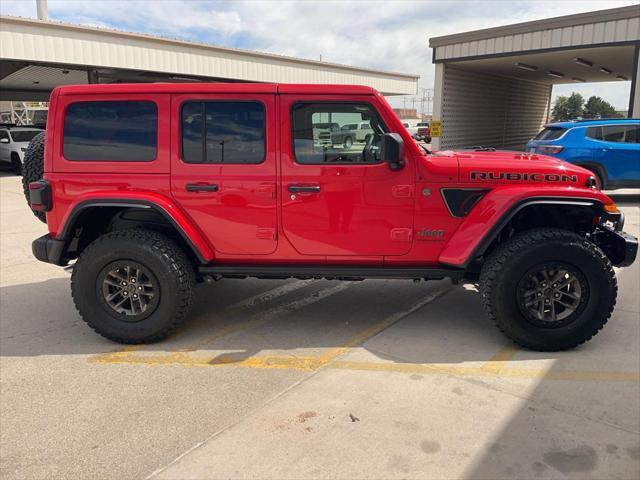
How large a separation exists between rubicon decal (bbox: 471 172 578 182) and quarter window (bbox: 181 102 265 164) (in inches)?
68.9

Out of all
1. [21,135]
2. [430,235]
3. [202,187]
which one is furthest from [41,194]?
[21,135]

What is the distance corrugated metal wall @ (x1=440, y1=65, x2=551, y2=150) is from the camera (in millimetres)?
19375

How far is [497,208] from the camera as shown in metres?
3.77

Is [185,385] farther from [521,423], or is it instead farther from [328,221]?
[521,423]

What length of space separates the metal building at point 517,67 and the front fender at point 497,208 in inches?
483

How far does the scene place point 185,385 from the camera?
11.3ft

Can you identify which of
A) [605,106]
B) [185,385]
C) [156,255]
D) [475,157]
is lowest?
[185,385]

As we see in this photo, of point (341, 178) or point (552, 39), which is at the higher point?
point (552, 39)

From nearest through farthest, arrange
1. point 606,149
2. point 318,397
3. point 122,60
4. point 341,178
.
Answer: point 318,397 → point 341,178 → point 606,149 → point 122,60

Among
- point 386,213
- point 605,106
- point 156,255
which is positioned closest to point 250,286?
point 156,255

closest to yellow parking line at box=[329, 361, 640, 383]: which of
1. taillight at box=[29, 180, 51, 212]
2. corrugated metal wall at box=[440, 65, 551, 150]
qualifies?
taillight at box=[29, 180, 51, 212]

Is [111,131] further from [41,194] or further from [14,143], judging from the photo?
[14,143]

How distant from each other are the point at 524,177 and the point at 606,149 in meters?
7.52

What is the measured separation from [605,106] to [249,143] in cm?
5745
